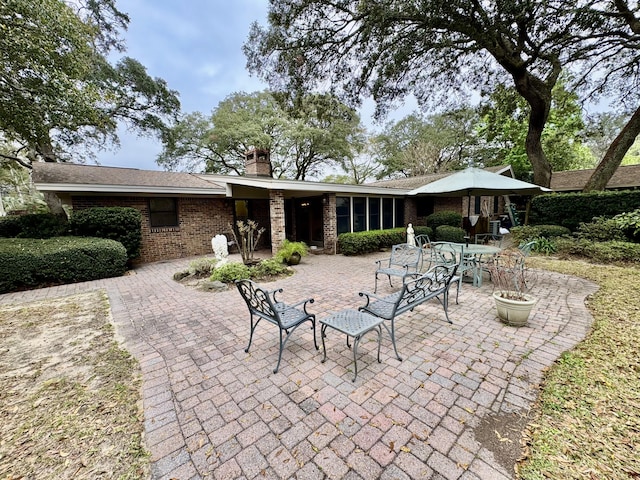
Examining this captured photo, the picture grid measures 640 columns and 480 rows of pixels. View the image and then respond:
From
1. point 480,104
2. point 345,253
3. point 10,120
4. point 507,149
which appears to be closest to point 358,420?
point 345,253

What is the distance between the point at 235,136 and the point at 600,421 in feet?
63.7

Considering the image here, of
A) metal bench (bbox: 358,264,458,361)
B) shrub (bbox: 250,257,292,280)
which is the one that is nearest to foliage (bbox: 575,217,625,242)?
metal bench (bbox: 358,264,458,361)

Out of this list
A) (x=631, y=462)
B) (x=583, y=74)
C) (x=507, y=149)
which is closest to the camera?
(x=631, y=462)

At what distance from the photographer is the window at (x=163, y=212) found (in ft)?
30.0

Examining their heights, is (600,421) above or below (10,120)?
below

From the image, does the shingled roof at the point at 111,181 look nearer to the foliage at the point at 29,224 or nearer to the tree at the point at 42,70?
the tree at the point at 42,70

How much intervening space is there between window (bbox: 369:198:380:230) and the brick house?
1.8 inches

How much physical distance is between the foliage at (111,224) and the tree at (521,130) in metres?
15.3

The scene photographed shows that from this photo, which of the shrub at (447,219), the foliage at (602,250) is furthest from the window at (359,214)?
the foliage at (602,250)

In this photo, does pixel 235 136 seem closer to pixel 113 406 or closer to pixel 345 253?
pixel 345 253

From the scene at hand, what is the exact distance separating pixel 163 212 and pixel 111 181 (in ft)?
5.81

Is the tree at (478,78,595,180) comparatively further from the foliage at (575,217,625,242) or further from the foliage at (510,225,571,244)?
the foliage at (575,217,625,242)

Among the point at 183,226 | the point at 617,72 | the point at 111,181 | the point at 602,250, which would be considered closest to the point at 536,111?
the point at 617,72

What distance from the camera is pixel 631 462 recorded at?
5.12ft
